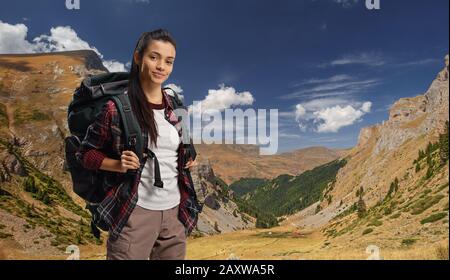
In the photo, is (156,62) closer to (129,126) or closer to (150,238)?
(129,126)

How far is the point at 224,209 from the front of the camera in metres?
200

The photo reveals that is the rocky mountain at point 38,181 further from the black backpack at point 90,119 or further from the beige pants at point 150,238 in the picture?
the beige pants at point 150,238

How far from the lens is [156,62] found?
3.47 m

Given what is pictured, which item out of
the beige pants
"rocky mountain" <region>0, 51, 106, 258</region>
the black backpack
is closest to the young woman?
the beige pants

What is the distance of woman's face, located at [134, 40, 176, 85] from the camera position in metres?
3.46

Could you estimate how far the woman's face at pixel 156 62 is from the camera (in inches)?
136

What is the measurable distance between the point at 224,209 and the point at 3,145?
390 ft

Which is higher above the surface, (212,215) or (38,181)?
(38,181)

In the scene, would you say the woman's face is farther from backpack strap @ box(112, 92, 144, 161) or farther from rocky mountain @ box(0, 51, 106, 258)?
rocky mountain @ box(0, 51, 106, 258)

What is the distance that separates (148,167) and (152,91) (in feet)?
2.42

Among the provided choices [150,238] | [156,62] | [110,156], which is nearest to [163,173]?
[110,156]
